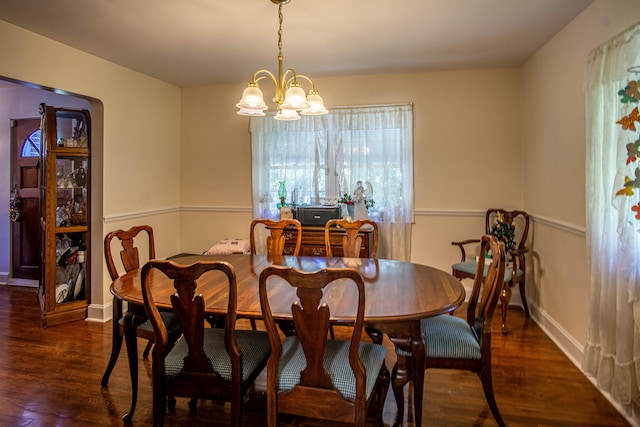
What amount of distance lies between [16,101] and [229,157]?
2.76 meters

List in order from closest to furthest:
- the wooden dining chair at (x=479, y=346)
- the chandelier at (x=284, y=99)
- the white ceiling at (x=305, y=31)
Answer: the wooden dining chair at (x=479, y=346) → the chandelier at (x=284, y=99) → the white ceiling at (x=305, y=31)

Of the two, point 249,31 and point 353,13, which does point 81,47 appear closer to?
point 249,31

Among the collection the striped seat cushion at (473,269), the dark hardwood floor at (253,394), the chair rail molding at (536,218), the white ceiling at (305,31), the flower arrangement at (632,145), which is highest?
the white ceiling at (305,31)

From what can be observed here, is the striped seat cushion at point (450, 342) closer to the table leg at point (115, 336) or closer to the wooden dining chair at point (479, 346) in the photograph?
the wooden dining chair at point (479, 346)

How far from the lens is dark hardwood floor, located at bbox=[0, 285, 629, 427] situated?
6.61ft

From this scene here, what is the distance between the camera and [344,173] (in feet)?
13.5

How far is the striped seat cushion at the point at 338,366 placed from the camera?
A: 1533 mm

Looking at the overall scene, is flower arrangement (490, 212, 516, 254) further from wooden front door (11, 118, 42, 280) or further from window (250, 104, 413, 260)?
wooden front door (11, 118, 42, 280)

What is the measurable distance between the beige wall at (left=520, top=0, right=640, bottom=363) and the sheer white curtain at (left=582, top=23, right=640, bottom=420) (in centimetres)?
24

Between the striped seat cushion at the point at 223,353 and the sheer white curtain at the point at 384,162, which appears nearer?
the striped seat cushion at the point at 223,353

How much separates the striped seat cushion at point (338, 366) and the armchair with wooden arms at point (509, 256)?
71.8 inches

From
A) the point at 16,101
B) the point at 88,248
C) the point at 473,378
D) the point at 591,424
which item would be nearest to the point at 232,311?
the point at 473,378

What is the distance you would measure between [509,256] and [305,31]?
103 inches

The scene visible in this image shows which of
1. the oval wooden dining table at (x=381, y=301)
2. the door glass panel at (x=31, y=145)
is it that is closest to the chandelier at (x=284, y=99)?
the oval wooden dining table at (x=381, y=301)
